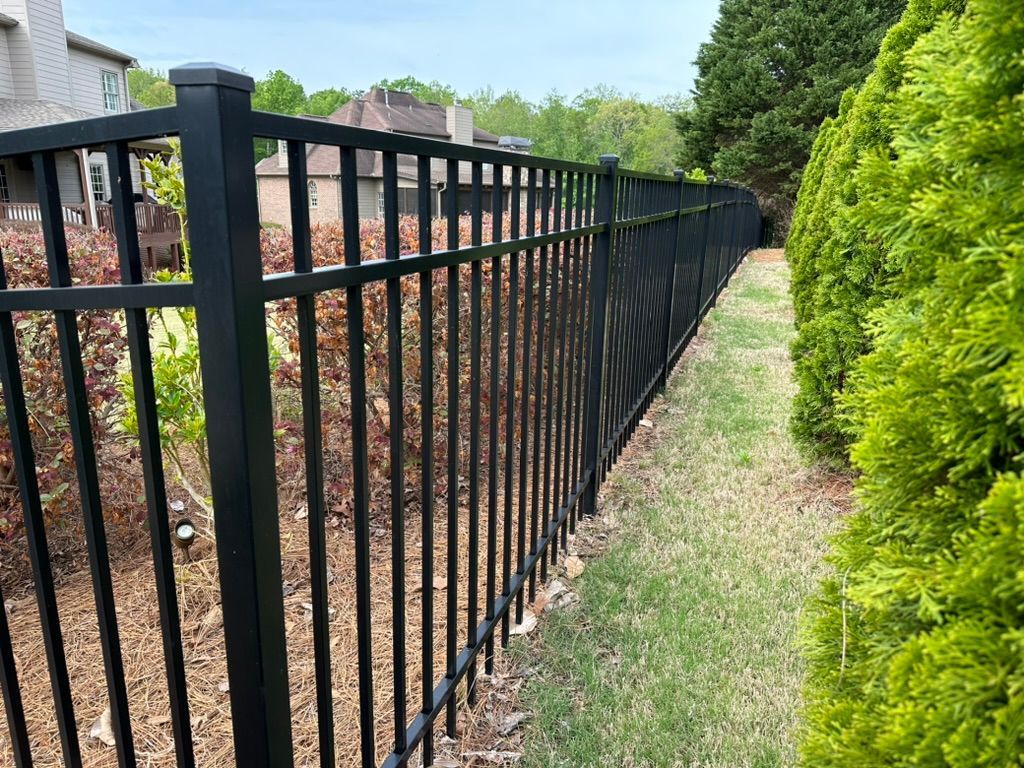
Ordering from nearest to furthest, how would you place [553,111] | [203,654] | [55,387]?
1. [203,654]
2. [55,387]
3. [553,111]

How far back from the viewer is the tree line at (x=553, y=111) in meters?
55.3

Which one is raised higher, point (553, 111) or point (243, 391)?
point (553, 111)

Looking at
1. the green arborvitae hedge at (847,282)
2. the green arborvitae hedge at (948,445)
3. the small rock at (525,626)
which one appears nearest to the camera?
the green arborvitae hedge at (948,445)

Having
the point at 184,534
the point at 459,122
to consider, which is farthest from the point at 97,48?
the point at 184,534

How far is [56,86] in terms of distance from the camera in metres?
17.1

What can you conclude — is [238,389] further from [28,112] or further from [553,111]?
[553,111]

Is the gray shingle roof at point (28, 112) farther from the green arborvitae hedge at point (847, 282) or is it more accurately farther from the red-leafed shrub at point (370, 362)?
the green arborvitae hedge at point (847, 282)

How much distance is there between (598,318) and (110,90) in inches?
897

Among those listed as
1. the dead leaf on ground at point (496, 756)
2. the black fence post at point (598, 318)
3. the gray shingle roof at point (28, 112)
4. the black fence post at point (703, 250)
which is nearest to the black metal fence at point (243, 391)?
the dead leaf on ground at point (496, 756)

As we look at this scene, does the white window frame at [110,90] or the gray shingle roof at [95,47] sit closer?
the gray shingle roof at [95,47]

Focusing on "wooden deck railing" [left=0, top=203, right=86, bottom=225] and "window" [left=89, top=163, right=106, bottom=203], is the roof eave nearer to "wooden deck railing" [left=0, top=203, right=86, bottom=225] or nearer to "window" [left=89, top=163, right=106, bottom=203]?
"window" [left=89, top=163, right=106, bottom=203]

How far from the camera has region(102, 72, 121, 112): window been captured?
20.2 m

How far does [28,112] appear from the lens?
50.6 feet

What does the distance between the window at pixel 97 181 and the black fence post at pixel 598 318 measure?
18130mm
